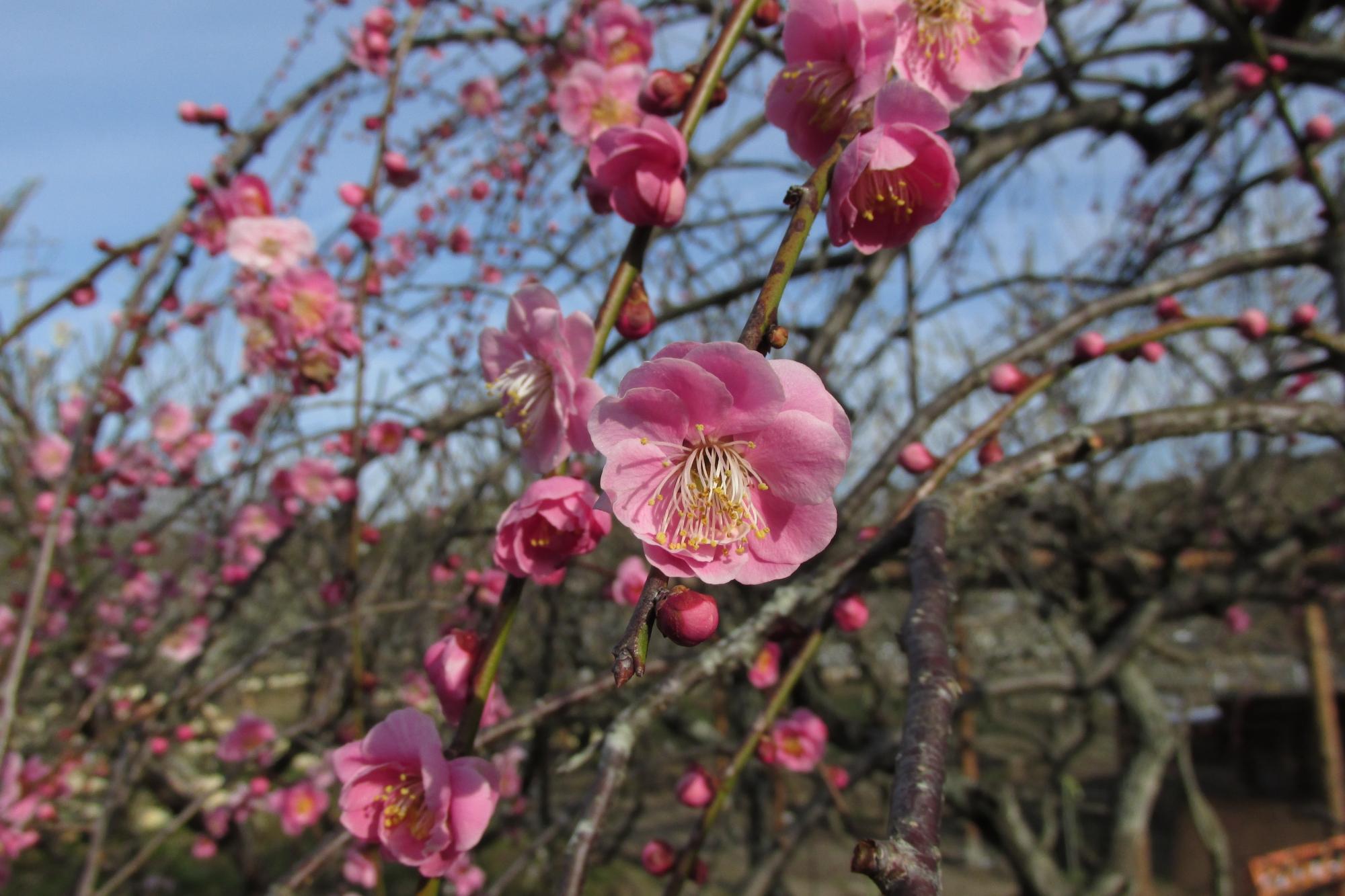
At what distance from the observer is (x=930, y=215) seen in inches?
29.5

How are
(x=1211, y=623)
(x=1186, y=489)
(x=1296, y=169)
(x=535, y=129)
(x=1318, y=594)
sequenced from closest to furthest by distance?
(x=1296, y=169) < (x=535, y=129) < (x=1318, y=594) < (x=1186, y=489) < (x=1211, y=623)

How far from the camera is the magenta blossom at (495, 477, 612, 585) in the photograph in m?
0.68

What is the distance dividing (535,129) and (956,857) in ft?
A: 26.8

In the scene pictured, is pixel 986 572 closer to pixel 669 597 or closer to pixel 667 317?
pixel 667 317

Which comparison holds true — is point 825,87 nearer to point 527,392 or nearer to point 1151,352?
point 527,392

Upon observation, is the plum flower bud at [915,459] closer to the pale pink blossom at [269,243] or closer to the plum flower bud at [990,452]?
the plum flower bud at [990,452]

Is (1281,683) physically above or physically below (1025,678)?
above

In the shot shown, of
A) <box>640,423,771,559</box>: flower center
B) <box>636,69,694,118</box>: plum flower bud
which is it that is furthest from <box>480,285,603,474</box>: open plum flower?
<box>636,69,694,118</box>: plum flower bud

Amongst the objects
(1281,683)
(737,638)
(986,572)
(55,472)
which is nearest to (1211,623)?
(1281,683)

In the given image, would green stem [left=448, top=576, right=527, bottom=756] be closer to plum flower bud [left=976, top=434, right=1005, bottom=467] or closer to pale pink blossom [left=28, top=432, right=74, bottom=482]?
plum flower bud [left=976, top=434, right=1005, bottom=467]

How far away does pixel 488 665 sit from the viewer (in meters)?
0.70

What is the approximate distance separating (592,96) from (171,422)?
3.35 meters

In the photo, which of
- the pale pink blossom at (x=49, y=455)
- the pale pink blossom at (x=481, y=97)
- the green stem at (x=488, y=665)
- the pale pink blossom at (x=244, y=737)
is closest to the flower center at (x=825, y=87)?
the green stem at (x=488, y=665)

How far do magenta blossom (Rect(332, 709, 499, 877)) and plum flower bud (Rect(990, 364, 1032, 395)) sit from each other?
1.02 metres
